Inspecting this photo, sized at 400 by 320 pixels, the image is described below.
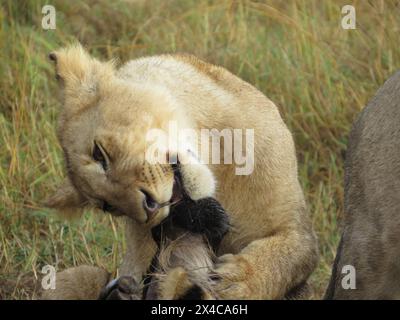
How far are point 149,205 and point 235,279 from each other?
397mm

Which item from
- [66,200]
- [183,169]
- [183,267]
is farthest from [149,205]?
[66,200]

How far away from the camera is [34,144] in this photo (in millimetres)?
5113

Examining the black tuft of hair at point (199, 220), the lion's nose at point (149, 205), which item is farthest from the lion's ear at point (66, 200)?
the lion's nose at point (149, 205)

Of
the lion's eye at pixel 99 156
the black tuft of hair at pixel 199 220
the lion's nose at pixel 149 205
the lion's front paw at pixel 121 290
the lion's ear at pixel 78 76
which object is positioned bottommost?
the lion's front paw at pixel 121 290

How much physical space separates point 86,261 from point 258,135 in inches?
48.3

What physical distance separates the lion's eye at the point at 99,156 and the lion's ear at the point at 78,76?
0.24 meters

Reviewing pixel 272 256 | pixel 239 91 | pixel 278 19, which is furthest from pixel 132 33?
pixel 272 256

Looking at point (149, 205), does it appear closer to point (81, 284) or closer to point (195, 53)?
point (81, 284)

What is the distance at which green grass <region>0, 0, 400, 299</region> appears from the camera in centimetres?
470

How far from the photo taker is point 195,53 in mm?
5551

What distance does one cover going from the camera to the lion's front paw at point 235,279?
3.37 metres

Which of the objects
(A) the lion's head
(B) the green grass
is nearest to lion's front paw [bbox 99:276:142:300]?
(A) the lion's head

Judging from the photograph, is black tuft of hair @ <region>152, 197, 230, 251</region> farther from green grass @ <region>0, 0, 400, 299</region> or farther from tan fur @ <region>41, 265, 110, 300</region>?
green grass @ <region>0, 0, 400, 299</region>

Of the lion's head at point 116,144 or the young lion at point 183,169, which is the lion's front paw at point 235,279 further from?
the lion's head at point 116,144
